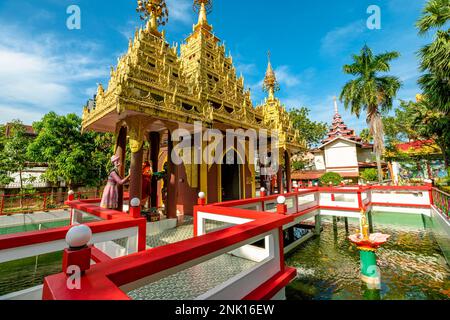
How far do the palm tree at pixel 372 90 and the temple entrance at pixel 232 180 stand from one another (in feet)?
46.5

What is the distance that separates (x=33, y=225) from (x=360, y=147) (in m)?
36.5

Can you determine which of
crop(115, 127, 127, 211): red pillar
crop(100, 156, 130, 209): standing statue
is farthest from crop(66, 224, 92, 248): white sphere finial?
crop(115, 127, 127, 211): red pillar

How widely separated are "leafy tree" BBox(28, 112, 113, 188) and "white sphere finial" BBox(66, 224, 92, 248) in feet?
58.0

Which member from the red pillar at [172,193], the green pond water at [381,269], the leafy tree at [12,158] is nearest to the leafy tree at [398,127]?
the green pond water at [381,269]

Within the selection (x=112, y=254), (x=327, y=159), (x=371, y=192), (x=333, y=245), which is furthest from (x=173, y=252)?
(x=327, y=159)

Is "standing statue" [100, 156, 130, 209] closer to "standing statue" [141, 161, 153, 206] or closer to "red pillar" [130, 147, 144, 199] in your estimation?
"red pillar" [130, 147, 144, 199]

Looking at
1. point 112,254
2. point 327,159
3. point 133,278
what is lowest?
point 112,254

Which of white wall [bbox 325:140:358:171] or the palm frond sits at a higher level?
the palm frond

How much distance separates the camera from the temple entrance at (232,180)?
39.1ft

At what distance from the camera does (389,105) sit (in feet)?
60.8

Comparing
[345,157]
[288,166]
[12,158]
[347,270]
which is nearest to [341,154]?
[345,157]

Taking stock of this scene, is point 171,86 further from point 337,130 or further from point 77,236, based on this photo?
A: point 337,130

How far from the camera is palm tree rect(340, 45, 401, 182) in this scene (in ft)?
59.6

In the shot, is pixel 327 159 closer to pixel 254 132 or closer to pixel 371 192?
pixel 371 192
